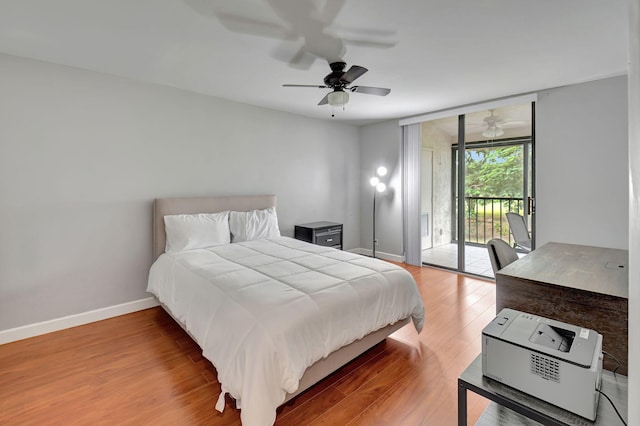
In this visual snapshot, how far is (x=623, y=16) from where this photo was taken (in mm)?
2096

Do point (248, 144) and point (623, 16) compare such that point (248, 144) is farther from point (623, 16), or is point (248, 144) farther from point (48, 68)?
point (623, 16)

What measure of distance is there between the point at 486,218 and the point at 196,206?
14.8ft

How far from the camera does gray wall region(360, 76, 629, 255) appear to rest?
325 centimetres

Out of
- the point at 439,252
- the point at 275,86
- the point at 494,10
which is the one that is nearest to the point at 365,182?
the point at 439,252

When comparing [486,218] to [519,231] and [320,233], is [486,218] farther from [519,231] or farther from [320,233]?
[320,233]

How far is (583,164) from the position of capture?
3.47 meters

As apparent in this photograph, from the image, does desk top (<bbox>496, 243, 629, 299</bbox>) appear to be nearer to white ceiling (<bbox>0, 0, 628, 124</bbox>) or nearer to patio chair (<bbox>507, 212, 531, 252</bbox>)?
patio chair (<bbox>507, 212, 531, 252</bbox>)

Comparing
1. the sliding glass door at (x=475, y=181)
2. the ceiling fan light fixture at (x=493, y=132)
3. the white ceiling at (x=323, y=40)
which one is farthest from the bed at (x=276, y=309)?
the ceiling fan light fixture at (x=493, y=132)

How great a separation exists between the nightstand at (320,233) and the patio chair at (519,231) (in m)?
2.42

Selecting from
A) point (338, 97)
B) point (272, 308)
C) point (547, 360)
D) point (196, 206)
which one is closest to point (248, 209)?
point (196, 206)

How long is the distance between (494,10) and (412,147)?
3.06 m

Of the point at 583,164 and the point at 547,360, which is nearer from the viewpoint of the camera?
the point at 547,360

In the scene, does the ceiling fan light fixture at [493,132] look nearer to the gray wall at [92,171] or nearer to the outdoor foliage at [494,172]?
the outdoor foliage at [494,172]

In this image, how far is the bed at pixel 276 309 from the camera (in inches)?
65.7
